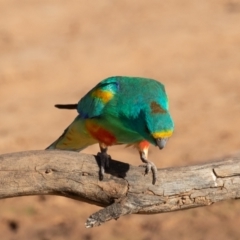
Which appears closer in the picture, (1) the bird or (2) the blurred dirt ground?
(1) the bird

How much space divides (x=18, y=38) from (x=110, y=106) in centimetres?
731

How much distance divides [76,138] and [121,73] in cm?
537

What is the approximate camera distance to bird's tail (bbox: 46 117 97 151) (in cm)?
579

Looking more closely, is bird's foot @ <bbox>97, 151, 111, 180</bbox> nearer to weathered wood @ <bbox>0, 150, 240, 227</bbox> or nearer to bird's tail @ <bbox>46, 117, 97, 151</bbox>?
weathered wood @ <bbox>0, 150, 240, 227</bbox>

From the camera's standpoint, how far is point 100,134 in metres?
5.50

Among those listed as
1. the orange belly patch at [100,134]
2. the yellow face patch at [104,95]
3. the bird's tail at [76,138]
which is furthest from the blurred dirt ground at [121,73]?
the yellow face patch at [104,95]

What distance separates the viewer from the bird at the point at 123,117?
15.7 ft

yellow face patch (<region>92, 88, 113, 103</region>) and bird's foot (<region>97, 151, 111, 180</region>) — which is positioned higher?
yellow face patch (<region>92, 88, 113, 103</region>)

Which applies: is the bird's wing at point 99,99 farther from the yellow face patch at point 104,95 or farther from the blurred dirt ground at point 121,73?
the blurred dirt ground at point 121,73

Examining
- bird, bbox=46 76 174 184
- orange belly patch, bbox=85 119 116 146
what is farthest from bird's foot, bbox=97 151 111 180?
orange belly patch, bbox=85 119 116 146

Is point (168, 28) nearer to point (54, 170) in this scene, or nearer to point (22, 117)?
point (22, 117)

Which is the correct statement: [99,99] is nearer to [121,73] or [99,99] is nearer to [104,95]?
[104,95]

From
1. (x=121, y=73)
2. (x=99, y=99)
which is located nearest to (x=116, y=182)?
(x=99, y=99)

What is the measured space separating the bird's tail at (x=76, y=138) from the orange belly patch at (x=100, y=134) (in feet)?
0.48
